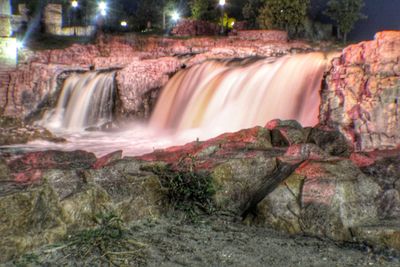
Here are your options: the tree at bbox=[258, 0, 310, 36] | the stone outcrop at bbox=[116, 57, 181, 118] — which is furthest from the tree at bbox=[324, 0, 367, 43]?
the stone outcrop at bbox=[116, 57, 181, 118]

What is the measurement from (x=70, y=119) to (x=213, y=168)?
16.1m

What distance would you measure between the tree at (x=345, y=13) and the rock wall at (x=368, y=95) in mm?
34302

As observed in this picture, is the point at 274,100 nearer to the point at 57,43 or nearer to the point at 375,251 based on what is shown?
the point at 375,251

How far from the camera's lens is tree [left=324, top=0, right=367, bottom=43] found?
138 feet

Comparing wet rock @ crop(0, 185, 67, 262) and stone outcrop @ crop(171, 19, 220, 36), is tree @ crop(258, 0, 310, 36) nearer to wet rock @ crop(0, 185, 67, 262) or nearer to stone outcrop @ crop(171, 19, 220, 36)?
stone outcrop @ crop(171, 19, 220, 36)

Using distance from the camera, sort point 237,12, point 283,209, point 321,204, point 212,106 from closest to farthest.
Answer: point 321,204
point 283,209
point 212,106
point 237,12

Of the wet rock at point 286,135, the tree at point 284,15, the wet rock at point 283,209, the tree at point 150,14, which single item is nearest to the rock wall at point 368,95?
the wet rock at point 286,135

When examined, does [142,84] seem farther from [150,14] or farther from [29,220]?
[150,14]

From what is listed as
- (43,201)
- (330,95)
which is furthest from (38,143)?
(43,201)

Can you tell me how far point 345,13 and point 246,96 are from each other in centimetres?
3124

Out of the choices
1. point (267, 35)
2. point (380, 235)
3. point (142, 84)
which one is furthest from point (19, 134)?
point (267, 35)

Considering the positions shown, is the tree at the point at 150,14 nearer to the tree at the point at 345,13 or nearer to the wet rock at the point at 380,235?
the tree at the point at 345,13

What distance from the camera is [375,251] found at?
15.6ft

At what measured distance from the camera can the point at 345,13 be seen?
4197cm
